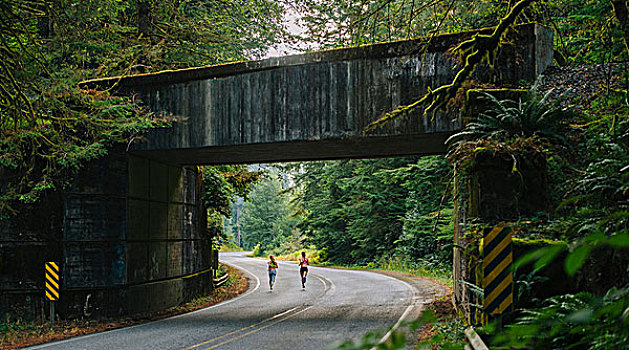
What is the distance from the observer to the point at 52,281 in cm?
1275

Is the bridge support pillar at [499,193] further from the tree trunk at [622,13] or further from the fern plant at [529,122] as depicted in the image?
the tree trunk at [622,13]

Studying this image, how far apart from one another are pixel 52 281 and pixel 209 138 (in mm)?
5026

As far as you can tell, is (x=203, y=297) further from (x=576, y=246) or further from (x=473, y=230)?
(x=576, y=246)

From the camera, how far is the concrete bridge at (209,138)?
11383 mm

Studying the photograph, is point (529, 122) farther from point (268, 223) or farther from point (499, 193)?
point (268, 223)

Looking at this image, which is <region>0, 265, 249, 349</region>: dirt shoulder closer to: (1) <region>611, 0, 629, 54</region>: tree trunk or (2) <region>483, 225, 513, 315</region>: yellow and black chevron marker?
(2) <region>483, 225, 513, 315</region>: yellow and black chevron marker

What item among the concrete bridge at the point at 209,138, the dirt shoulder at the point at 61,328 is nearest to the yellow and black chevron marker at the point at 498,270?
the concrete bridge at the point at 209,138

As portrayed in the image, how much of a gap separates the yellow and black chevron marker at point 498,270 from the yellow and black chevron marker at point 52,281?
1028cm

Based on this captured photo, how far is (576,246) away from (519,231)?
7149 millimetres

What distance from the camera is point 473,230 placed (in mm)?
8969

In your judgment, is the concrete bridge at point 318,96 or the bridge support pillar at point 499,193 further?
the concrete bridge at point 318,96

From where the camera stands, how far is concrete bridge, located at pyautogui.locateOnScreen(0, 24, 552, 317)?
11.4 meters

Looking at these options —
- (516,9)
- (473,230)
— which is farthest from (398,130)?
(516,9)

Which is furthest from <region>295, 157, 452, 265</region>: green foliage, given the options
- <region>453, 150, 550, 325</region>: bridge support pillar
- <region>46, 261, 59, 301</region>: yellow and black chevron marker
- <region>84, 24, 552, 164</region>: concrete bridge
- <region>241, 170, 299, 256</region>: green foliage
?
<region>241, 170, 299, 256</region>: green foliage
